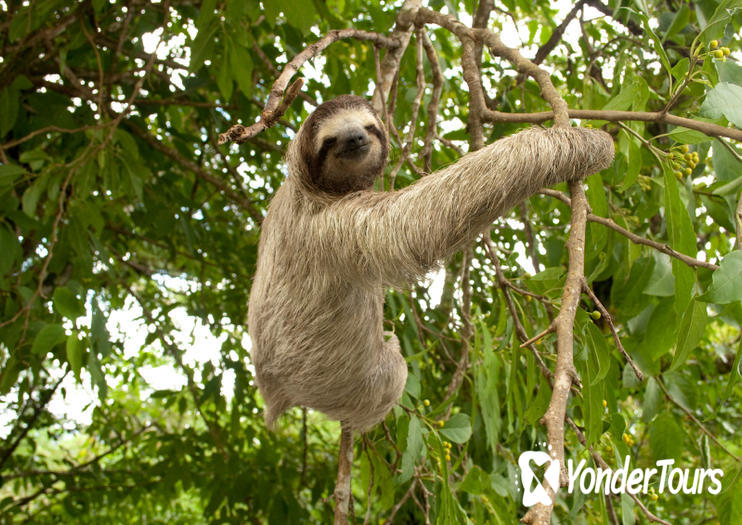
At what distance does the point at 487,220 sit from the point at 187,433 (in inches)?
195

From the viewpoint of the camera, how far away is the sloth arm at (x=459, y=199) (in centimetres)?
342

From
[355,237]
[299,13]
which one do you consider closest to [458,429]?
[355,237]

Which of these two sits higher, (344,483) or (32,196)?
(32,196)

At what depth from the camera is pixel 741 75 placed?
9.74 feet

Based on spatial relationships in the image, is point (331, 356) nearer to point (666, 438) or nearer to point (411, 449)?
point (411, 449)

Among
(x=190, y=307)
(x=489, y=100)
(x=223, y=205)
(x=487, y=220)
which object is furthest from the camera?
(x=223, y=205)

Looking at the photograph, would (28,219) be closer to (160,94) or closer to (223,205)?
(160,94)

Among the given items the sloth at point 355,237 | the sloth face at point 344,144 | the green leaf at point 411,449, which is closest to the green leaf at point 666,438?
the green leaf at point 411,449

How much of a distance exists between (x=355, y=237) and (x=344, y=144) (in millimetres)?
583

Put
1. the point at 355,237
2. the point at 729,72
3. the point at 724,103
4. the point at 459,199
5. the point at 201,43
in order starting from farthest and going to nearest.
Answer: the point at 201,43
the point at 355,237
the point at 459,199
the point at 729,72
the point at 724,103

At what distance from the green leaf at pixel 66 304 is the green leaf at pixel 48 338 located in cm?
9

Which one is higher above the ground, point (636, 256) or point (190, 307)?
point (190, 307)

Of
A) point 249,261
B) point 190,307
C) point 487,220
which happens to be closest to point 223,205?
point 249,261

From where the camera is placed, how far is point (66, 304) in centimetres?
389
